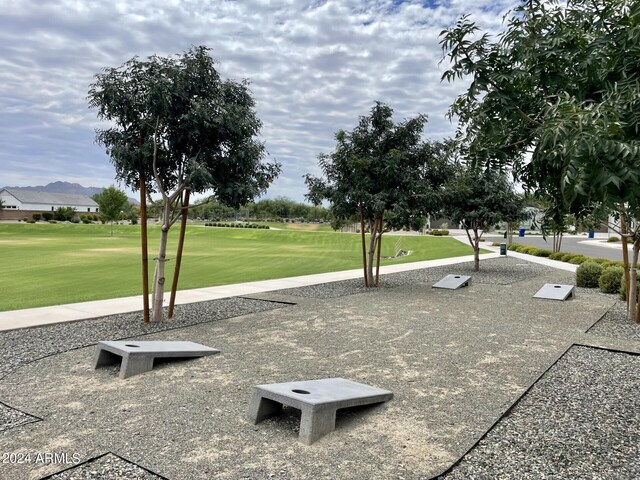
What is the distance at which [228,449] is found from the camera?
4102mm

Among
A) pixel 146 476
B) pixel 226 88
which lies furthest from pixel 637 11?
pixel 226 88

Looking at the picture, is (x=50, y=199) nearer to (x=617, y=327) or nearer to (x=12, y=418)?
(x=12, y=418)

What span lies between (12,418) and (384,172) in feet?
36.1

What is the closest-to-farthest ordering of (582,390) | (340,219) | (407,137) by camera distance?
(582,390) < (407,137) < (340,219)

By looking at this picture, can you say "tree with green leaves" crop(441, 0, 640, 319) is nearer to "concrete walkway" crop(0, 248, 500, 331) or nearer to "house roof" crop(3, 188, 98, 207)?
"concrete walkway" crop(0, 248, 500, 331)

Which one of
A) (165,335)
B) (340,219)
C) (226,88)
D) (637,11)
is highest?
(226,88)

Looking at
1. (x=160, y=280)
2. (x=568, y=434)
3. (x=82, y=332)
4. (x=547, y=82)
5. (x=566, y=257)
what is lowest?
Result: (x=82, y=332)

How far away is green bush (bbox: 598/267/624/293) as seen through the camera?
45.8ft

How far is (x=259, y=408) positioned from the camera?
15.3 feet

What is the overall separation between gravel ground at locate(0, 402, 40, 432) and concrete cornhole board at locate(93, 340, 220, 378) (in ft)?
4.13

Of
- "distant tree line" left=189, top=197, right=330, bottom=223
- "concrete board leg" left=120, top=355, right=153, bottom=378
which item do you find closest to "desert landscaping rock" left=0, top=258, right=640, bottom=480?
"concrete board leg" left=120, top=355, right=153, bottom=378

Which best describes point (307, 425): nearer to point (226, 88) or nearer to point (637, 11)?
point (637, 11)

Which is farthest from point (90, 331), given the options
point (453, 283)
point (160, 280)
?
point (453, 283)

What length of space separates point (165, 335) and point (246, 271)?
11246mm
